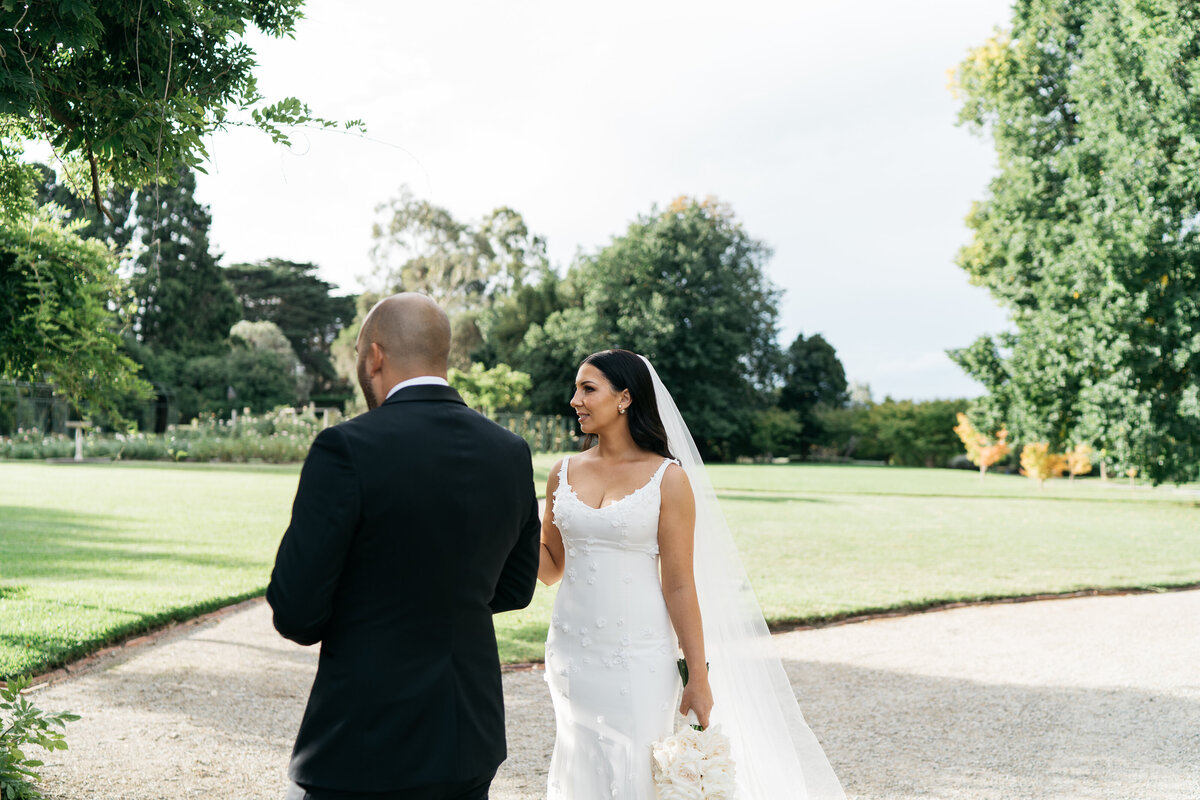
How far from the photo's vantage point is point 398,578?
1.91 meters

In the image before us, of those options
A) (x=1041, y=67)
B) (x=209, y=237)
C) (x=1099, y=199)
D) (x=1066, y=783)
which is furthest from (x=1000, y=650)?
(x=209, y=237)

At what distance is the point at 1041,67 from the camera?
2433 centimetres

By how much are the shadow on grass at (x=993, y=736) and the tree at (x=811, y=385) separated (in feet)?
159

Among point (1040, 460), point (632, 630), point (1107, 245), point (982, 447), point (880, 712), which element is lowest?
point (880, 712)

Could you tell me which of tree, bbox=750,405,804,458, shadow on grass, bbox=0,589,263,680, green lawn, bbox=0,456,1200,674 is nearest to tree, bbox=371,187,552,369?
tree, bbox=750,405,804,458

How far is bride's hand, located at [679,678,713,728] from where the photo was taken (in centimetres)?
301

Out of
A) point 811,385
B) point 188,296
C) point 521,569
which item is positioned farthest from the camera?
point 811,385

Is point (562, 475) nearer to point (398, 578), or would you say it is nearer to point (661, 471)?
point (661, 471)

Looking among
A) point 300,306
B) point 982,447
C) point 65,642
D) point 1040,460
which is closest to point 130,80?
point 65,642

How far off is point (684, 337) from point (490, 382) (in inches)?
790

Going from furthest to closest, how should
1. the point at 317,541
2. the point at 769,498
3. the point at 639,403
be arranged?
the point at 769,498 < the point at 639,403 < the point at 317,541

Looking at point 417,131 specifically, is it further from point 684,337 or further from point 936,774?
point 684,337

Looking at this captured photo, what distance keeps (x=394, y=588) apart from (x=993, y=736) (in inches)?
184

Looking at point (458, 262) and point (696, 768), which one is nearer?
point (696, 768)
